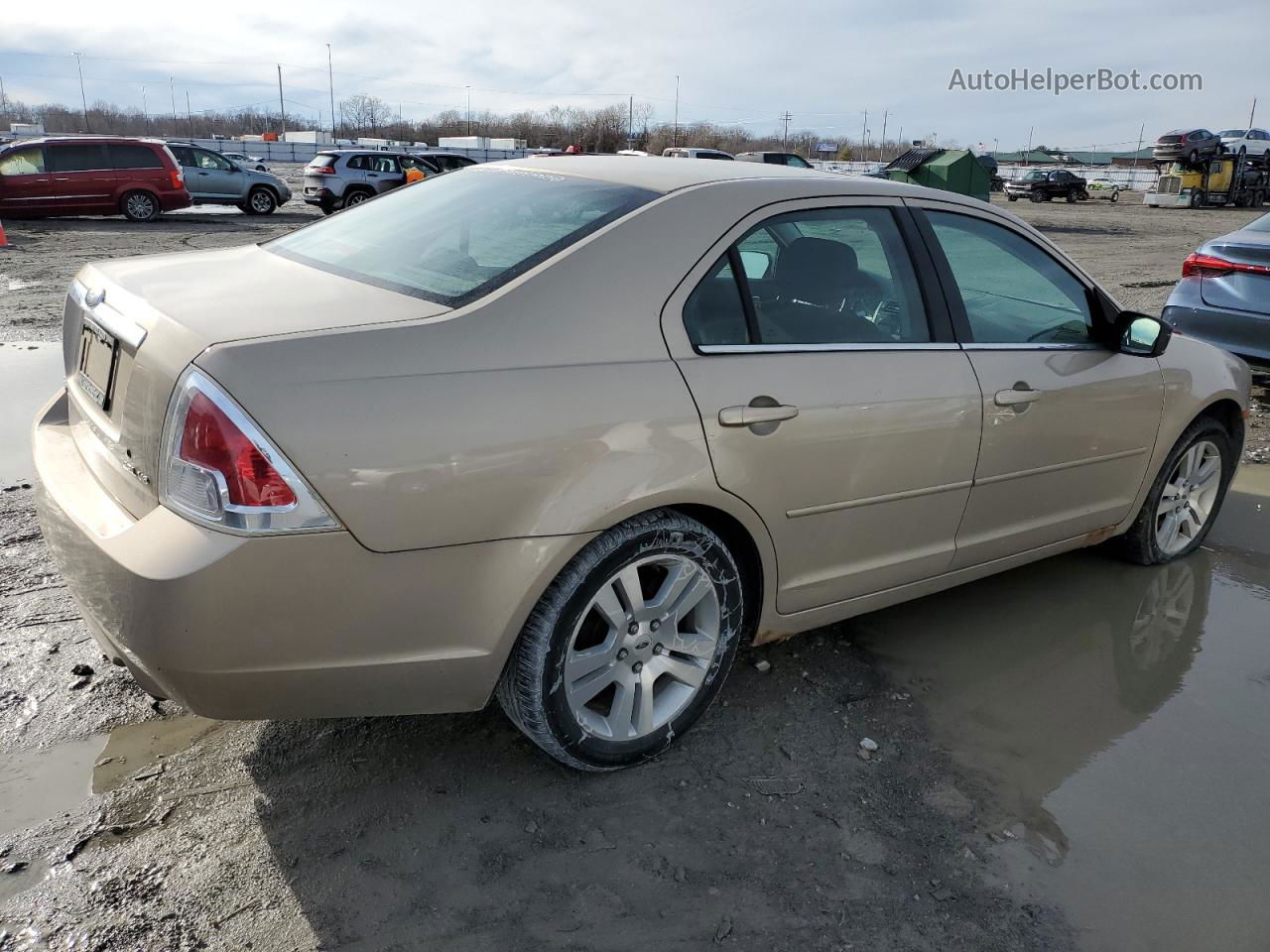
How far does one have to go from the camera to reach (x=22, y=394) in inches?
252

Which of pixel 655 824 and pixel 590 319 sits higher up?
pixel 590 319

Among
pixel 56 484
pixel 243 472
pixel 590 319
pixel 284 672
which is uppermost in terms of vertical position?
pixel 590 319

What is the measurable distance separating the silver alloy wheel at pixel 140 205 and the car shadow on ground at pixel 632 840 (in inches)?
761

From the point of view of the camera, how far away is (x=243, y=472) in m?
2.10

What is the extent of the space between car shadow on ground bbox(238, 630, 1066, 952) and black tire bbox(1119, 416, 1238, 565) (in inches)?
71.7

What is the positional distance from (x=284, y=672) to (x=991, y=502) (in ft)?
7.68

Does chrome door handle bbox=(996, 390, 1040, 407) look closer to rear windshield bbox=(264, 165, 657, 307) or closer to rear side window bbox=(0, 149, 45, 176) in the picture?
rear windshield bbox=(264, 165, 657, 307)

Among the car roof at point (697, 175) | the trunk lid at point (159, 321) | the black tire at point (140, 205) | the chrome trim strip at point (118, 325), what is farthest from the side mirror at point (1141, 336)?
the black tire at point (140, 205)

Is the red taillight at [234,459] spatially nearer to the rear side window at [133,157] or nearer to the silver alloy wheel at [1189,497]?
the silver alloy wheel at [1189,497]

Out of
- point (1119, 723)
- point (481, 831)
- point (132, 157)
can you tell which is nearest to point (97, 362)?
point (481, 831)

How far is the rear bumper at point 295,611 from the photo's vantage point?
213 cm

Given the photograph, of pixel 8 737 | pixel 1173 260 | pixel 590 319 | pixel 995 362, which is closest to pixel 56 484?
pixel 8 737

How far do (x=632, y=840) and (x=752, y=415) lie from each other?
1.14m

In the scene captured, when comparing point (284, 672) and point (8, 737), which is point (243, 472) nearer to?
point (284, 672)
